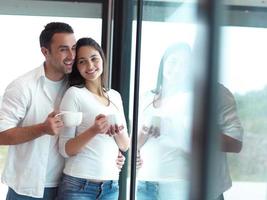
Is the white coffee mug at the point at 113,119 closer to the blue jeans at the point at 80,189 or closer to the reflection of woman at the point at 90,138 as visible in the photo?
the reflection of woman at the point at 90,138

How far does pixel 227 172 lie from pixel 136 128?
49.8 inches

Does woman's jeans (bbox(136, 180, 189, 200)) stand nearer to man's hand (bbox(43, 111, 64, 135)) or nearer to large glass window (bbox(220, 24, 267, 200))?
man's hand (bbox(43, 111, 64, 135))

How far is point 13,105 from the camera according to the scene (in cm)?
153

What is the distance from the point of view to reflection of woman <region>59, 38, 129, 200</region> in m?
1.56

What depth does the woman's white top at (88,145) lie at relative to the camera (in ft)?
5.15

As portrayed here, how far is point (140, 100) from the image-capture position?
6.58 feet

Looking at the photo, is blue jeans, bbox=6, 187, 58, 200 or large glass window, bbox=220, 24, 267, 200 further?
blue jeans, bbox=6, 187, 58, 200

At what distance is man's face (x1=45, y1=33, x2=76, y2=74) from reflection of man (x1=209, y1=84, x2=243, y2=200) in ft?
3.12

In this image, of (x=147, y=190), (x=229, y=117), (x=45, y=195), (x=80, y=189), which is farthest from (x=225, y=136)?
(x=147, y=190)

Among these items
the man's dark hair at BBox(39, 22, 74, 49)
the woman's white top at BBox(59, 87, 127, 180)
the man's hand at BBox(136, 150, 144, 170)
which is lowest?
the man's hand at BBox(136, 150, 144, 170)

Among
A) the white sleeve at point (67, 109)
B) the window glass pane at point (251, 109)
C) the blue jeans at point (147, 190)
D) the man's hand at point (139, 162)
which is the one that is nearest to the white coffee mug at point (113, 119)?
the white sleeve at point (67, 109)

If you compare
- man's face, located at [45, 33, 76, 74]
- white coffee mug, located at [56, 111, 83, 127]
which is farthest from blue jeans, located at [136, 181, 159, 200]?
man's face, located at [45, 33, 76, 74]

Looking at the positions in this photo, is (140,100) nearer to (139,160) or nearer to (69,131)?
(139,160)

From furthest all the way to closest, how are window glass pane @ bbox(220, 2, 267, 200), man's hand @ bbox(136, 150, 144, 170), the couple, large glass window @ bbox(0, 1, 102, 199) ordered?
large glass window @ bbox(0, 1, 102, 199), man's hand @ bbox(136, 150, 144, 170), the couple, window glass pane @ bbox(220, 2, 267, 200)
